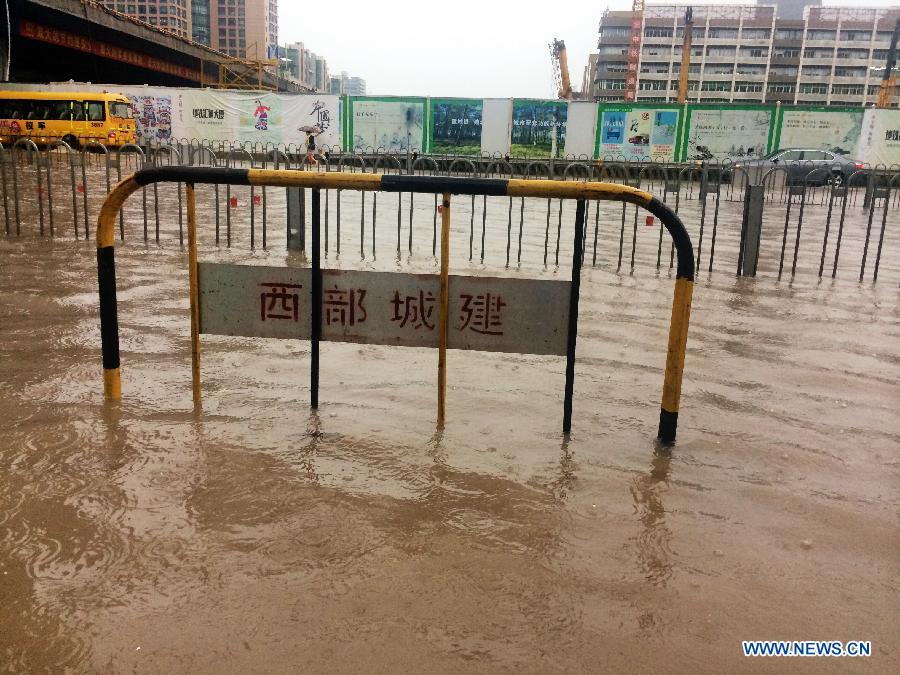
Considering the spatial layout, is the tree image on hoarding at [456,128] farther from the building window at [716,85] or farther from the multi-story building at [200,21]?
the multi-story building at [200,21]

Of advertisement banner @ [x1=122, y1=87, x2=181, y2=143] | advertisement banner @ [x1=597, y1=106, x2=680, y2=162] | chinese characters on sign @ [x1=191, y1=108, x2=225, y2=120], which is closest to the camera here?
advertisement banner @ [x1=597, y1=106, x2=680, y2=162]

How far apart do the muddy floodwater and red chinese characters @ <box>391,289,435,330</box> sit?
0.52m

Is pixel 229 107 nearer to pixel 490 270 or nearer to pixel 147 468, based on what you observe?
pixel 490 270

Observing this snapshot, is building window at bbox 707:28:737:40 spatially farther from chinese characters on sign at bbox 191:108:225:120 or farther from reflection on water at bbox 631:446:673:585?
reflection on water at bbox 631:446:673:585

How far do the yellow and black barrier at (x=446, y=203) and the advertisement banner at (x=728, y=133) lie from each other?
92.3 ft

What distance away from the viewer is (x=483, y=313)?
3.79 meters

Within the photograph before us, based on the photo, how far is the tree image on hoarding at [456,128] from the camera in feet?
101

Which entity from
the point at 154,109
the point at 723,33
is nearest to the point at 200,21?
the point at 723,33

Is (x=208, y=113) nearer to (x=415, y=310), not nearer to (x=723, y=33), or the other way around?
(x=415, y=310)

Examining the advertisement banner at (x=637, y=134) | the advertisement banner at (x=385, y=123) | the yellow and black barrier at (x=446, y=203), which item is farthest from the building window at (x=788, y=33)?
the yellow and black barrier at (x=446, y=203)

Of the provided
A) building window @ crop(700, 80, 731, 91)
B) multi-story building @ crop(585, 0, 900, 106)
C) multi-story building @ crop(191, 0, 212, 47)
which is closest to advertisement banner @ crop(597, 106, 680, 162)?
multi-story building @ crop(585, 0, 900, 106)

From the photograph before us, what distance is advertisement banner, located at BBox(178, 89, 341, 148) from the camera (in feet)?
101

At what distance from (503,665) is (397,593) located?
1.50 ft

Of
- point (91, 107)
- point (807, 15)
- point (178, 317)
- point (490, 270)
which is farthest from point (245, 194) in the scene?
point (807, 15)
